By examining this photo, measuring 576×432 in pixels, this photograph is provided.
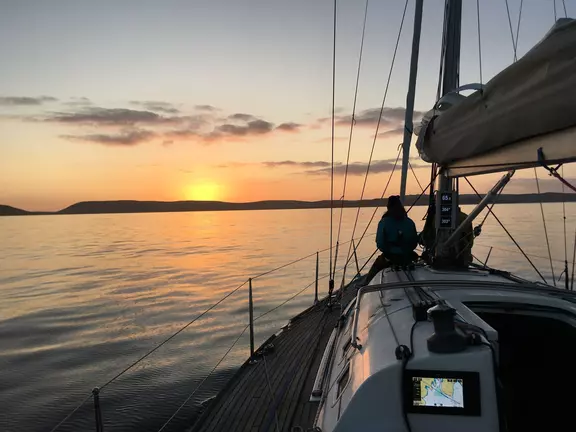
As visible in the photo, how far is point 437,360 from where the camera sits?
2.66 m

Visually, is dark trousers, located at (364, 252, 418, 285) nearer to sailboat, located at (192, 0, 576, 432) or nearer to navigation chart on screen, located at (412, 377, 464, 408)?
sailboat, located at (192, 0, 576, 432)

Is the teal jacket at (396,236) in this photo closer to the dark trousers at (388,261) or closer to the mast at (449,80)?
the dark trousers at (388,261)

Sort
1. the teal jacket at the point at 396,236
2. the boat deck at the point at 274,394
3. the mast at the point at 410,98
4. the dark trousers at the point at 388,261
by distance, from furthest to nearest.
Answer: the mast at the point at 410,98 < the dark trousers at the point at 388,261 < the teal jacket at the point at 396,236 < the boat deck at the point at 274,394

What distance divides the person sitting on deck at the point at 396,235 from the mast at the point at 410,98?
2.63 ft

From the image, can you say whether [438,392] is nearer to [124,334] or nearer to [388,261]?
[388,261]

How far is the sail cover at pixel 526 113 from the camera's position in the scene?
8.74 ft

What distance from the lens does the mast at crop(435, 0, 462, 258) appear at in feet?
20.8

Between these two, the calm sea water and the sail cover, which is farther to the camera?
the calm sea water

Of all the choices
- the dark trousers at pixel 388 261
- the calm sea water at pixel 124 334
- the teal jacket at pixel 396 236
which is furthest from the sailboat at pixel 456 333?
the calm sea water at pixel 124 334

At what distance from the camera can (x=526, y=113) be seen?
304cm

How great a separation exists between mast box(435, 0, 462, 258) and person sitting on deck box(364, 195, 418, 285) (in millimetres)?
686

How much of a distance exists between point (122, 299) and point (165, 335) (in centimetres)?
607

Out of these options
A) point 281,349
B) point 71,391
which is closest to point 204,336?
point 71,391

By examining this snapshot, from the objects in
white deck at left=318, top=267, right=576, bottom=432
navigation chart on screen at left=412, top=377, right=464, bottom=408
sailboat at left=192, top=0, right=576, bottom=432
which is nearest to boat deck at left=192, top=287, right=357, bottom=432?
sailboat at left=192, top=0, right=576, bottom=432
